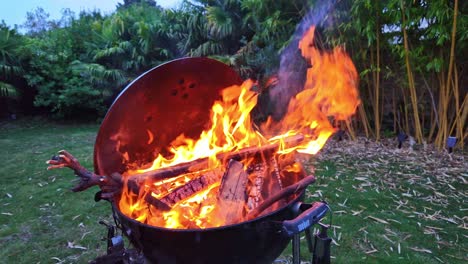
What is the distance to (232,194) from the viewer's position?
5.52 ft

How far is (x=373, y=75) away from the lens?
16.7 feet

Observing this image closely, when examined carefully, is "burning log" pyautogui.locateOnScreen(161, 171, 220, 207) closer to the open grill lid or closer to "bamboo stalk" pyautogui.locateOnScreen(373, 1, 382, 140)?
the open grill lid

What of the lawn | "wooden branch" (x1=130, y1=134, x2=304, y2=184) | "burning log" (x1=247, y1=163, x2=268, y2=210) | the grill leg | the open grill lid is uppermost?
the open grill lid

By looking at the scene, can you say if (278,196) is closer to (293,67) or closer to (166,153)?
(166,153)

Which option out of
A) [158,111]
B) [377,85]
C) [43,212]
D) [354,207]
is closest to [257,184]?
[158,111]

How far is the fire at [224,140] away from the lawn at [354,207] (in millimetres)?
966

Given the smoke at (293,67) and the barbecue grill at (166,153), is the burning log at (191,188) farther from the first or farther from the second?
the smoke at (293,67)

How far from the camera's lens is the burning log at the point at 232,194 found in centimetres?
161

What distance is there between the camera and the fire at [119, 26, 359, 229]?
1580 mm

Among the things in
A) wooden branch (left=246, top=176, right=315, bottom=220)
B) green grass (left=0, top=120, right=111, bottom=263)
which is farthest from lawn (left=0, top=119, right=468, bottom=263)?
wooden branch (left=246, top=176, right=315, bottom=220)

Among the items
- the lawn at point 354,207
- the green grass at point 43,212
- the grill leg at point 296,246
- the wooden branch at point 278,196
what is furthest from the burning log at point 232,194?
the green grass at point 43,212

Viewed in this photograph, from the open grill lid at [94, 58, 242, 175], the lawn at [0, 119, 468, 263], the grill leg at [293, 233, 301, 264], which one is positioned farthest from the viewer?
the lawn at [0, 119, 468, 263]

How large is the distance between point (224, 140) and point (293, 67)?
3840 millimetres

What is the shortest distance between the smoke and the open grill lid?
11.5 feet
